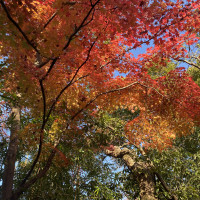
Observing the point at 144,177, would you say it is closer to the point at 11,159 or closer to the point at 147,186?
the point at 147,186

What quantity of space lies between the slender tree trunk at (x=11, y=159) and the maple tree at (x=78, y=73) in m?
0.02

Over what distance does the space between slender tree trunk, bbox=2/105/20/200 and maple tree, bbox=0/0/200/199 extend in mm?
22

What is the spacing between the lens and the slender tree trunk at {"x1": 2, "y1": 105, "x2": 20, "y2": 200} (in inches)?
161

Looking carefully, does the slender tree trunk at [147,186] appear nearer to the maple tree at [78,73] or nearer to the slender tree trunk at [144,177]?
the slender tree trunk at [144,177]

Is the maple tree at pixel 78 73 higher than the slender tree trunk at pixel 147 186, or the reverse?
the maple tree at pixel 78 73

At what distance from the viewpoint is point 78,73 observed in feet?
17.8

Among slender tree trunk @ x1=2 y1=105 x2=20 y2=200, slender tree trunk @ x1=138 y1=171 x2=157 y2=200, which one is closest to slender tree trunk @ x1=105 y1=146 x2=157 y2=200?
slender tree trunk @ x1=138 y1=171 x2=157 y2=200

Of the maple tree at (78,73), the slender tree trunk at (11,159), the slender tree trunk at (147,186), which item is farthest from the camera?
the slender tree trunk at (147,186)

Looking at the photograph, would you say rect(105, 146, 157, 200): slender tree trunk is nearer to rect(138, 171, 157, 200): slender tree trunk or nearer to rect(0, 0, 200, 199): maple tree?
rect(138, 171, 157, 200): slender tree trunk

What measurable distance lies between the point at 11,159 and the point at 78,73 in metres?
2.77

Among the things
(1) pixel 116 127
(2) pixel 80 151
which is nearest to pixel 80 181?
(2) pixel 80 151

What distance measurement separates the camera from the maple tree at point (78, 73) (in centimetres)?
323

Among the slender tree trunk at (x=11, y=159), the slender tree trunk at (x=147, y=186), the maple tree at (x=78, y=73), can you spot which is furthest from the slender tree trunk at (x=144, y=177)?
the slender tree trunk at (x=11, y=159)

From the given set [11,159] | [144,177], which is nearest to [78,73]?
[11,159]
